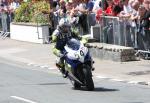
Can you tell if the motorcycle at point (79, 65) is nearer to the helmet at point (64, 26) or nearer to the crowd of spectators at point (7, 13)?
the helmet at point (64, 26)

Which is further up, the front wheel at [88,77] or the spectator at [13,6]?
the spectator at [13,6]

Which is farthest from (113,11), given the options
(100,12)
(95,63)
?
(95,63)

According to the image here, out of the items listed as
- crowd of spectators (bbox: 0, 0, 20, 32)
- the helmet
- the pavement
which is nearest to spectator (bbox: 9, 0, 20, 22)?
crowd of spectators (bbox: 0, 0, 20, 32)

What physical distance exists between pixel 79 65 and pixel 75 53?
33 centimetres

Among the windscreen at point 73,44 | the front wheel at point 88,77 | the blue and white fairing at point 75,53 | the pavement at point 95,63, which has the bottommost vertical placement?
the pavement at point 95,63

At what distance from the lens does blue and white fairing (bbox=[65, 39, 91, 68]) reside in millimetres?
15234

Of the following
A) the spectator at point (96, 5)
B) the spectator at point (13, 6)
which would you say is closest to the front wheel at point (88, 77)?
the spectator at point (96, 5)

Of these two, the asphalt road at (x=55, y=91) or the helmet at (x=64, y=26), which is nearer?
the asphalt road at (x=55, y=91)

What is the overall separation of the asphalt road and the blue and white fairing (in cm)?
77

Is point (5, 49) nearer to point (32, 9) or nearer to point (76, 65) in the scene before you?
point (32, 9)

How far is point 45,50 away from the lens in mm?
26047

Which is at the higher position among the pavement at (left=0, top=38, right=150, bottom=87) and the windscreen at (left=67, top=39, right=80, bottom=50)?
the windscreen at (left=67, top=39, right=80, bottom=50)

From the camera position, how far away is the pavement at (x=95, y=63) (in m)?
17.8

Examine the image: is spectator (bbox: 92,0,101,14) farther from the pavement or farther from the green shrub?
the green shrub
